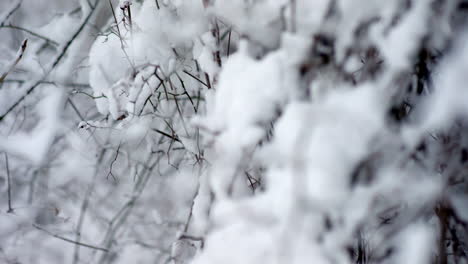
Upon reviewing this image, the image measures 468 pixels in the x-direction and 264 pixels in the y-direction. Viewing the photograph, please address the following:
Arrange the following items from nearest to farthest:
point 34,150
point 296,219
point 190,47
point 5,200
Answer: point 296,219, point 190,47, point 34,150, point 5,200

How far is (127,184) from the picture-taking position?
194 centimetres

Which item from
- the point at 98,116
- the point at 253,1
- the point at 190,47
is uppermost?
the point at 98,116

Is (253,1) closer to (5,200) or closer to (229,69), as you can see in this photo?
(229,69)

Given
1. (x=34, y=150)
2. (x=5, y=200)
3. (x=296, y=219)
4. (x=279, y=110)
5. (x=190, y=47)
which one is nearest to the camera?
(x=296, y=219)

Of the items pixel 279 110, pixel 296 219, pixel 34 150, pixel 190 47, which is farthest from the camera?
pixel 34 150

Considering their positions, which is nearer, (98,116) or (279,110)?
(279,110)

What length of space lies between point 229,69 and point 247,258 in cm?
35

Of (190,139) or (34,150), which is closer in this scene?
(190,139)

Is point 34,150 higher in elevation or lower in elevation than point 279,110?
higher

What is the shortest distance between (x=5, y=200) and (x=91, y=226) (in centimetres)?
56

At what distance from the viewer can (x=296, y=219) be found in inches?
24.0

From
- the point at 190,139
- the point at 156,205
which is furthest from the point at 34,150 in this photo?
the point at 190,139

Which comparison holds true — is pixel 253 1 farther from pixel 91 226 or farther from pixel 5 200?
pixel 5 200

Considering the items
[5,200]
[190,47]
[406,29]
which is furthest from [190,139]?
[5,200]
